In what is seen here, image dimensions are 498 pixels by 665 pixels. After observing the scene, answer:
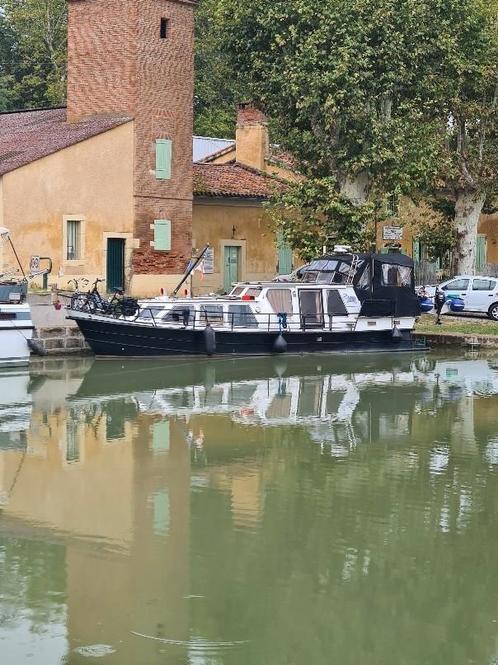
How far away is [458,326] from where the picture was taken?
34.2m

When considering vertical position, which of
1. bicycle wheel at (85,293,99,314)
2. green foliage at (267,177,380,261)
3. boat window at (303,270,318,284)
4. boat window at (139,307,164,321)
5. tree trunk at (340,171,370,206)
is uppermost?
tree trunk at (340,171,370,206)

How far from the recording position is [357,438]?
19.5 m

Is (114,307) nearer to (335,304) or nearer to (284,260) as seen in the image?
Result: (335,304)

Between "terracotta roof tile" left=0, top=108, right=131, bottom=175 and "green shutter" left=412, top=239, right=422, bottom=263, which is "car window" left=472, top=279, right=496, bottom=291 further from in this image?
"terracotta roof tile" left=0, top=108, right=131, bottom=175

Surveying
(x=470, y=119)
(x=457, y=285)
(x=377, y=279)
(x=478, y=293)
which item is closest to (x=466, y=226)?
(x=470, y=119)

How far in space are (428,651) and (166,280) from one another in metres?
29.1

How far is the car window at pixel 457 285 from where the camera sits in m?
37.0

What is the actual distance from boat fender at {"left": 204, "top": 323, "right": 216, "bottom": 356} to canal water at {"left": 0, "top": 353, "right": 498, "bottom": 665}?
179 inches

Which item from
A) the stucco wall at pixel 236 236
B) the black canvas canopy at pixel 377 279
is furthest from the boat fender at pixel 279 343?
the stucco wall at pixel 236 236

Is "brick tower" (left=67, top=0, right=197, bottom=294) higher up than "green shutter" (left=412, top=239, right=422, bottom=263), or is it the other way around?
"brick tower" (left=67, top=0, right=197, bottom=294)

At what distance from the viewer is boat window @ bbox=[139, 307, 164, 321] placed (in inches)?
1136

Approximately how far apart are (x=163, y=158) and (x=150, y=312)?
10263mm

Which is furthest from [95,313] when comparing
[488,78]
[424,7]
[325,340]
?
[488,78]

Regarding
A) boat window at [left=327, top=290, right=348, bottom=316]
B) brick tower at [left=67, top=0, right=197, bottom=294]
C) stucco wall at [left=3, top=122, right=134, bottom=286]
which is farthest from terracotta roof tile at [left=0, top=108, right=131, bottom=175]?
boat window at [left=327, top=290, right=348, bottom=316]
